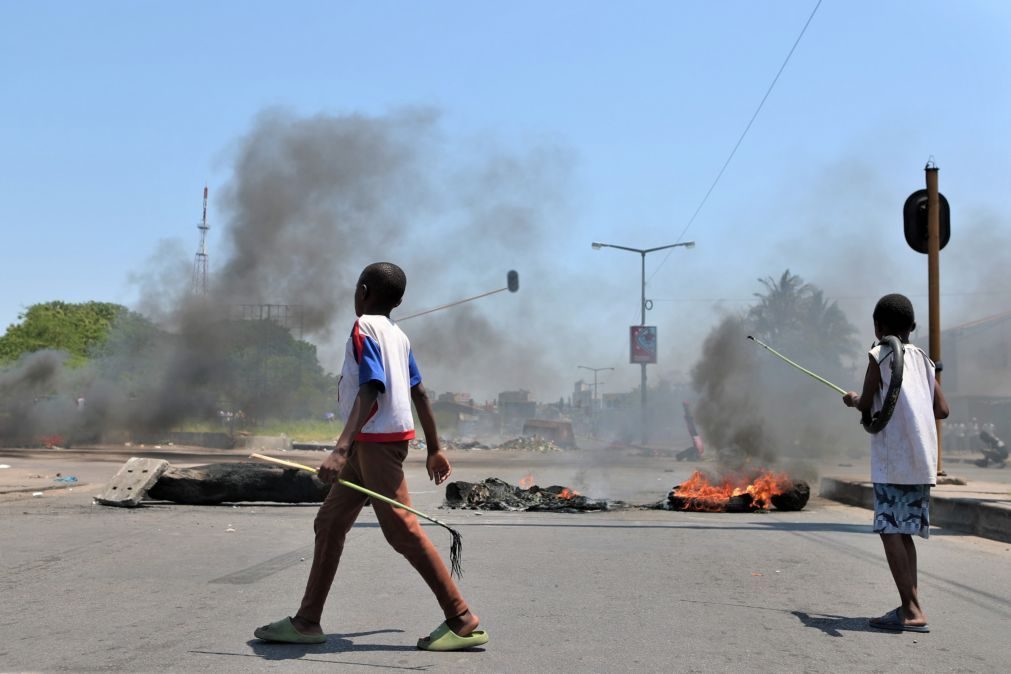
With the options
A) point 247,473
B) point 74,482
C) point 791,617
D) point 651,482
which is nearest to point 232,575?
point 791,617

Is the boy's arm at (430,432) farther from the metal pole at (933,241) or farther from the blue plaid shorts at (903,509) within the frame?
the metal pole at (933,241)

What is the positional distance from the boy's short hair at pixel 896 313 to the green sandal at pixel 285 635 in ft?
10.8

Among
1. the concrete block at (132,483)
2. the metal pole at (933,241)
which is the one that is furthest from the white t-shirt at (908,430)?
the concrete block at (132,483)

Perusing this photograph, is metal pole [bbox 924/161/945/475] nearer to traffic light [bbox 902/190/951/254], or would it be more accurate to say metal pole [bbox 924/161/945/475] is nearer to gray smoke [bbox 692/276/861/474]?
traffic light [bbox 902/190/951/254]

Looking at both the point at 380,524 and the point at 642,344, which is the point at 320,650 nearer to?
the point at 380,524

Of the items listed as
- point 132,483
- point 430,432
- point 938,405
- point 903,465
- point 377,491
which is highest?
point 938,405

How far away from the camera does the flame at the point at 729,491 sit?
1267 cm

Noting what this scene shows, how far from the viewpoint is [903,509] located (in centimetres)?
495

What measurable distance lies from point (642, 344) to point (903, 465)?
46137 millimetres

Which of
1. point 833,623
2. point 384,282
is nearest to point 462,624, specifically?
point 384,282

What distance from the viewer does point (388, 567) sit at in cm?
674

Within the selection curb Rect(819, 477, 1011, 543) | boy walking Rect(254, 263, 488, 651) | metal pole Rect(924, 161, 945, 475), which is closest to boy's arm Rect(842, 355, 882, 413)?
boy walking Rect(254, 263, 488, 651)

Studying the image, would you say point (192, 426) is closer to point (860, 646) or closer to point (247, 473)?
point (247, 473)

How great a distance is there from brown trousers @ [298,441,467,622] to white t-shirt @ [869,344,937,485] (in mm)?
2292
